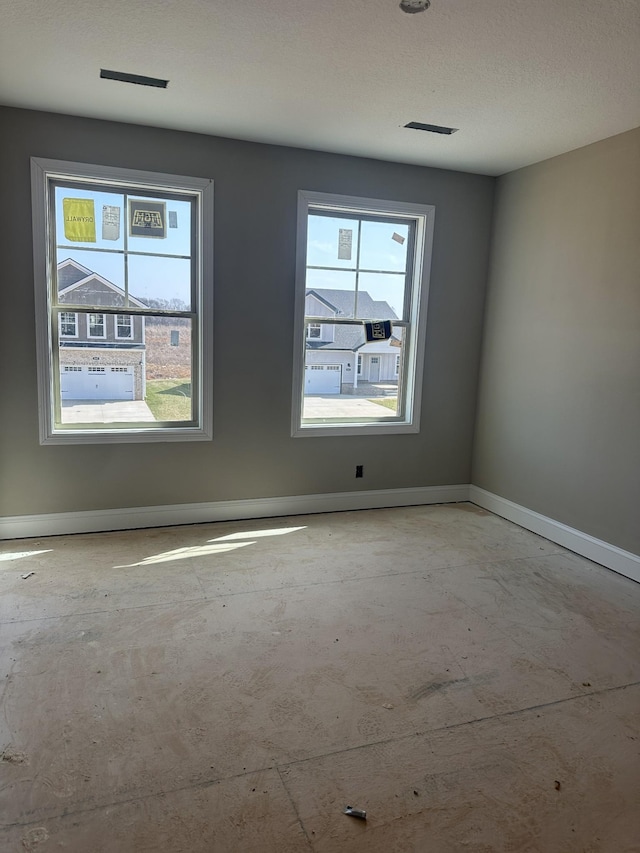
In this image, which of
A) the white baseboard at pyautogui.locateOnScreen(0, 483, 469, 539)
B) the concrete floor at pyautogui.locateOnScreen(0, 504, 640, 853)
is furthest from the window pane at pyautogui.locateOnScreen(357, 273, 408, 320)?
the concrete floor at pyautogui.locateOnScreen(0, 504, 640, 853)

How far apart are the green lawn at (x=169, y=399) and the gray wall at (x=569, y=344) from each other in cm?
247

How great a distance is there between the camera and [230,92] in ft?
10.1

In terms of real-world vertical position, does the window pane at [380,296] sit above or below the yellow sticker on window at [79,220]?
below

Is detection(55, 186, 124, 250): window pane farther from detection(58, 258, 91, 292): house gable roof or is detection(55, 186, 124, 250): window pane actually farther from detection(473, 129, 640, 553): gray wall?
detection(473, 129, 640, 553): gray wall

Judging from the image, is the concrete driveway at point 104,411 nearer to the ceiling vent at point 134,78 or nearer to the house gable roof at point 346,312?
the house gable roof at point 346,312

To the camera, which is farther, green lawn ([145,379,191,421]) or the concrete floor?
green lawn ([145,379,191,421])

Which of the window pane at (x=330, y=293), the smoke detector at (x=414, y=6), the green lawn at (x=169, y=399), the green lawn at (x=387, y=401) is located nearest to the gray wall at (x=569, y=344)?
the green lawn at (x=387, y=401)

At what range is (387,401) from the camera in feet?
15.4

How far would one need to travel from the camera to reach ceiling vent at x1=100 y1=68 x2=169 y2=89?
2.90m

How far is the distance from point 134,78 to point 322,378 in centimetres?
230

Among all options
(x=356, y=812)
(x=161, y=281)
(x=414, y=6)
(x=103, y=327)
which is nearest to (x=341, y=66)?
(x=414, y=6)

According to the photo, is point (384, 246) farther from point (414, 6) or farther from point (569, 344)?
point (414, 6)

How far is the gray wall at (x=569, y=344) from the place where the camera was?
3471 mm

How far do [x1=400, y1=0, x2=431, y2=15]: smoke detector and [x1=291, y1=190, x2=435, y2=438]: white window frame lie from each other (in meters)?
1.89
